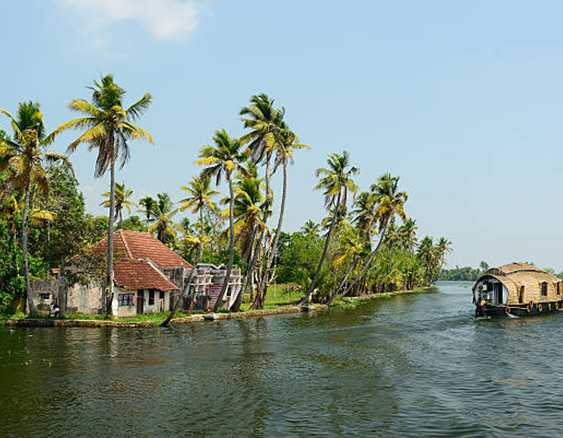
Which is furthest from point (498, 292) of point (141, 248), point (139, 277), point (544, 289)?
point (141, 248)

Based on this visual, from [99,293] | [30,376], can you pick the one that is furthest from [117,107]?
[30,376]

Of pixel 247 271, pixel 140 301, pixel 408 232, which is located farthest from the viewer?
pixel 408 232

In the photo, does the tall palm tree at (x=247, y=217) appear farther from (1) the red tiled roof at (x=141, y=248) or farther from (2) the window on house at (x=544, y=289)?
(2) the window on house at (x=544, y=289)

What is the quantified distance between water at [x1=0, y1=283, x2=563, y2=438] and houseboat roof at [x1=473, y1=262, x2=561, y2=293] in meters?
13.6

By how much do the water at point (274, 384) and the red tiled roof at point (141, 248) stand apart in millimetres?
10002

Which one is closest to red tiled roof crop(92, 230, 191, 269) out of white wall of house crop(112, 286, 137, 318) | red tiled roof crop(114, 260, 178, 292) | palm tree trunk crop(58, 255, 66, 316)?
red tiled roof crop(114, 260, 178, 292)

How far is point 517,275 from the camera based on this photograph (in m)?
49.8

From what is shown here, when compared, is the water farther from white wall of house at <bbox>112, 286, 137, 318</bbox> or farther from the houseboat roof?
the houseboat roof

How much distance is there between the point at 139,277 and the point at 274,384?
22853 millimetres

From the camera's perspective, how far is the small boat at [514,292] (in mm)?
48125

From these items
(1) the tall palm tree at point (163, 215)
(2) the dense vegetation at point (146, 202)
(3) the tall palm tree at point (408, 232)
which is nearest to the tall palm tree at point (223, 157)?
(2) the dense vegetation at point (146, 202)

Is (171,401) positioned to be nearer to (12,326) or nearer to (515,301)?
(12,326)

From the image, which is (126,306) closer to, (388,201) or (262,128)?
(262,128)

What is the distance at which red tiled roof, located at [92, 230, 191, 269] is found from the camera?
42.5 meters
